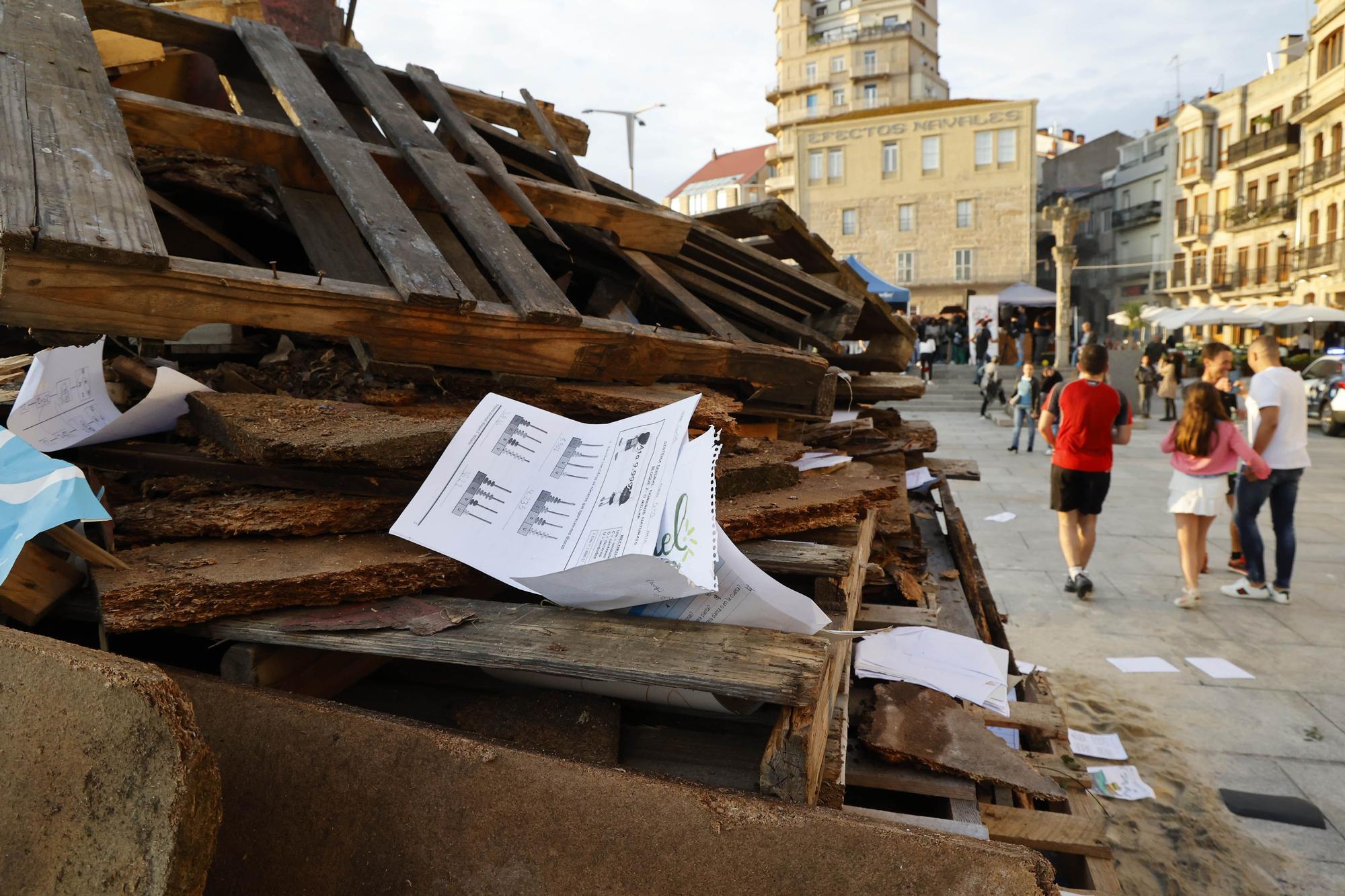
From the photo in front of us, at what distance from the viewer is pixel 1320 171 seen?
31.9 metres

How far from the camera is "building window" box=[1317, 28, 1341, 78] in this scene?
3072 centimetres

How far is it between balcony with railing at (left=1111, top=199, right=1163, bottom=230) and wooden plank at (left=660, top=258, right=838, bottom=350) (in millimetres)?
53373

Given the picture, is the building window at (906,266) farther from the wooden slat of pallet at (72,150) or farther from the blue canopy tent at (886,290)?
the wooden slat of pallet at (72,150)

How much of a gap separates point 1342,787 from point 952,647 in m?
2.66

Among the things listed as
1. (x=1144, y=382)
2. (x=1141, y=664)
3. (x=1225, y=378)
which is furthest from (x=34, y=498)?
(x=1144, y=382)

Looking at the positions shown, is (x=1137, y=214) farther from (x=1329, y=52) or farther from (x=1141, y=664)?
(x=1141, y=664)

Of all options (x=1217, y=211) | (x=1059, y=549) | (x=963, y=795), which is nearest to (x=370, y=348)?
(x=963, y=795)

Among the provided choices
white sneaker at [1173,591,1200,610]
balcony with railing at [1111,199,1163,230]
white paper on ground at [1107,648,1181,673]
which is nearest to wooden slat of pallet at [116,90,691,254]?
white paper on ground at [1107,648,1181,673]

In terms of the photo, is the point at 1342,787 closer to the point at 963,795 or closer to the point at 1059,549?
the point at 963,795

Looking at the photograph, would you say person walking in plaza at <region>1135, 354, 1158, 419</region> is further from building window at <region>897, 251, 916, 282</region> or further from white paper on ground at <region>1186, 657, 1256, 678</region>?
building window at <region>897, 251, 916, 282</region>

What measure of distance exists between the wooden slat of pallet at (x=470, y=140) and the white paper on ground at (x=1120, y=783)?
3.14 m

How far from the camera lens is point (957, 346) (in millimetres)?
29625

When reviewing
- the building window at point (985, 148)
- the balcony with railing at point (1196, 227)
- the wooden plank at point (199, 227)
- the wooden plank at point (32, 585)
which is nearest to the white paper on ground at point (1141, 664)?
the wooden plank at point (199, 227)

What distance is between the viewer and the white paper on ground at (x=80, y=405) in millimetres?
1835
